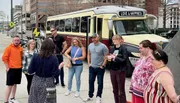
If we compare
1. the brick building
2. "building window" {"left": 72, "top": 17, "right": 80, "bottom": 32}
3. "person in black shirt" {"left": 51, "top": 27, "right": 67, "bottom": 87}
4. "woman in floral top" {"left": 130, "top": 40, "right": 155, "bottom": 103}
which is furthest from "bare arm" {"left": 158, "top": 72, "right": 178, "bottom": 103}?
the brick building

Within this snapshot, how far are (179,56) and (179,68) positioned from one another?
195mm

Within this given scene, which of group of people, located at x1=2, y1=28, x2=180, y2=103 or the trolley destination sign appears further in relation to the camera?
the trolley destination sign

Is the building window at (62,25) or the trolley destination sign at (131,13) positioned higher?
the trolley destination sign at (131,13)

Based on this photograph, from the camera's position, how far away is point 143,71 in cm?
413

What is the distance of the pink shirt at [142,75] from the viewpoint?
13.4 feet

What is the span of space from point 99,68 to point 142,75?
112 inches

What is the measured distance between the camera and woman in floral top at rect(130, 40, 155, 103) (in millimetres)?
4074

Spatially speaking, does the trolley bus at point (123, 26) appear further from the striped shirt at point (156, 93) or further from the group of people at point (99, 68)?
the striped shirt at point (156, 93)

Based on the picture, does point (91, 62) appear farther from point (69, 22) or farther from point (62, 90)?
point (69, 22)

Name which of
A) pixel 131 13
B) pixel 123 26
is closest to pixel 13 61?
pixel 123 26

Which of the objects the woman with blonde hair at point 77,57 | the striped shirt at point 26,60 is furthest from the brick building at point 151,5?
the striped shirt at point 26,60

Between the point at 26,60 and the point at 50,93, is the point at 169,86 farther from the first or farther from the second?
the point at 26,60

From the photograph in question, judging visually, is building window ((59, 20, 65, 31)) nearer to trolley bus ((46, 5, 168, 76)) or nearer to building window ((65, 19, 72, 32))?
building window ((65, 19, 72, 32))

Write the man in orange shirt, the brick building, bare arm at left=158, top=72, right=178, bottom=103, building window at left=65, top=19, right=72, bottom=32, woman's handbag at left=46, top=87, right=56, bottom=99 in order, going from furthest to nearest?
the brick building, building window at left=65, top=19, right=72, bottom=32, the man in orange shirt, woman's handbag at left=46, top=87, right=56, bottom=99, bare arm at left=158, top=72, right=178, bottom=103
